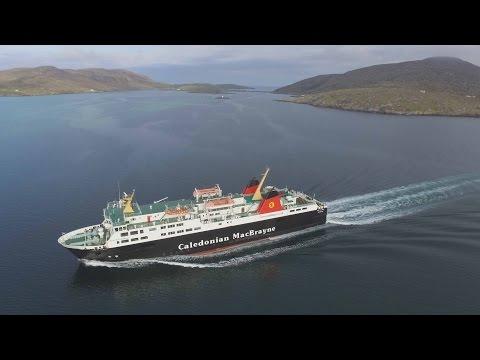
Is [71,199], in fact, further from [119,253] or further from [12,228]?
[119,253]

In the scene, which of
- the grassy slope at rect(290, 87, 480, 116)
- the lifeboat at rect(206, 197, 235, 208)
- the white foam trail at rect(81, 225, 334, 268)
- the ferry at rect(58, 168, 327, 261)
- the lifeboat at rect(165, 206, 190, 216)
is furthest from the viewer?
the grassy slope at rect(290, 87, 480, 116)

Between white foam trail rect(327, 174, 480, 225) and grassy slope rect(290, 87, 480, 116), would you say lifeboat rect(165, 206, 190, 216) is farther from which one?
grassy slope rect(290, 87, 480, 116)

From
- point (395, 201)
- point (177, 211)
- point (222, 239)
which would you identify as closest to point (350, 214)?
point (395, 201)

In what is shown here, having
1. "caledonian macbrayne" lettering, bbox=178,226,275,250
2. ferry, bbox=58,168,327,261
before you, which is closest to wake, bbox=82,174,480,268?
ferry, bbox=58,168,327,261

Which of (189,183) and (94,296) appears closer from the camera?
(94,296)

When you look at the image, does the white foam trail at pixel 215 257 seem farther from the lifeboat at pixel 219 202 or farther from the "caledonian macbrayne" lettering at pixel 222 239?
the lifeboat at pixel 219 202

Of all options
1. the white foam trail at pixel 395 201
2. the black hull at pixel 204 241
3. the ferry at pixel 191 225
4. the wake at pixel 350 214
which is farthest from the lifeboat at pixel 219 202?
the white foam trail at pixel 395 201

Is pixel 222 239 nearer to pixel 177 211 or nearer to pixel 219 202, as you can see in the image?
pixel 219 202

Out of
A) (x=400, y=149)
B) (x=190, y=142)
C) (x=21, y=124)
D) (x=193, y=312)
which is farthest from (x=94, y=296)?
(x=21, y=124)

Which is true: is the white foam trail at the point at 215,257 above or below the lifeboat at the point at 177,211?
below
